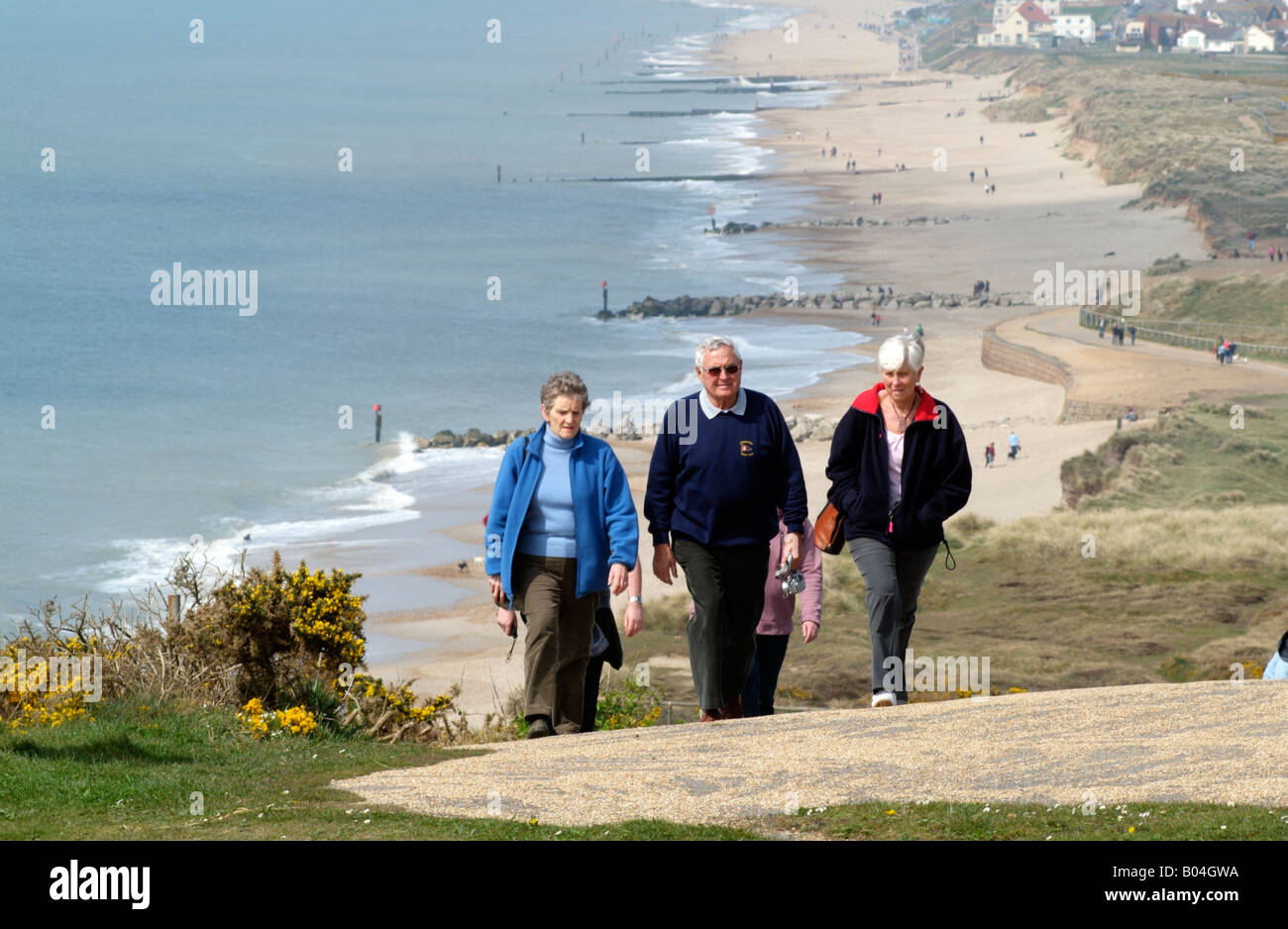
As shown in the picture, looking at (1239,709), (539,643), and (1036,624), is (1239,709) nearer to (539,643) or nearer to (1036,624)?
(539,643)

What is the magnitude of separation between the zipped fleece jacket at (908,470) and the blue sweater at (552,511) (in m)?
1.28

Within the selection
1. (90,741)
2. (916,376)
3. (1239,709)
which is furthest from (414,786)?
(1239,709)

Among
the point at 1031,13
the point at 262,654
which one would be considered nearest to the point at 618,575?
the point at 262,654

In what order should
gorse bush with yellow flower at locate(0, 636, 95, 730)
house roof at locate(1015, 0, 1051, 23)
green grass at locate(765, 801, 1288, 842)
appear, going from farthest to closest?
house roof at locate(1015, 0, 1051, 23), gorse bush with yellow flower at locate(0, 636, 95, 730), green grass at locate(765, 801, 1288, 842)

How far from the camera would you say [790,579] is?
27.0 ft

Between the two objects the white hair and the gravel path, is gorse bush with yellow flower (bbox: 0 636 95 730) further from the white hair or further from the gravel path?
the white hair

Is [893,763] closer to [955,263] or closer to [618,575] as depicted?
[618,575]

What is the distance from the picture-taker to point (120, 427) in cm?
5088

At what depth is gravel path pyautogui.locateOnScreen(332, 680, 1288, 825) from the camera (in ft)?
22.4

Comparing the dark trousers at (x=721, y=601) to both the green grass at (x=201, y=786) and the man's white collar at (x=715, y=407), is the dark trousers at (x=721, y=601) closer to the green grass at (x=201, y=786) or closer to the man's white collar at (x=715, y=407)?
the man's white collar at (x=715, y=407)

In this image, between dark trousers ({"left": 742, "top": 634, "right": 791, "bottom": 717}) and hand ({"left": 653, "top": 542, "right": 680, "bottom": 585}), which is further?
dark trousers ({"left": 742, "top": 634, "right": 791, "bottom": 717})

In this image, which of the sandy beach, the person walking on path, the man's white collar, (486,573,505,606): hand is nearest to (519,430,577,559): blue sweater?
(486,573,505,606): hand

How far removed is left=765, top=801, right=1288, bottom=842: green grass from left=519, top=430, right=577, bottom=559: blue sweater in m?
2.04

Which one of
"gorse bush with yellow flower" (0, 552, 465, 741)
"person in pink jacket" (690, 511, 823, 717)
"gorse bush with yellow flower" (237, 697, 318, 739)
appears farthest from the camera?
"gorse bush with yellow flower" (0, 552, 465, 741)
